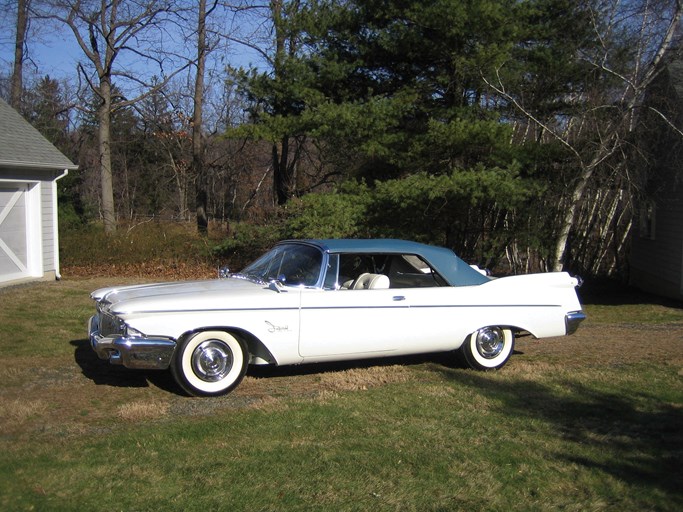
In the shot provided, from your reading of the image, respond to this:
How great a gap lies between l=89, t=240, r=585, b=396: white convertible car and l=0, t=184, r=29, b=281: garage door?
8277mm

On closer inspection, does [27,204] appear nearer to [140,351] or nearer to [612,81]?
[140,351]

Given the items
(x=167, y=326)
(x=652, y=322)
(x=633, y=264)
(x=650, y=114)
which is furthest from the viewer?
(x=633, y=264)

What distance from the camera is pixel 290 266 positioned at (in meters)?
7.25

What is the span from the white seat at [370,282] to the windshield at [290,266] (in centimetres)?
53

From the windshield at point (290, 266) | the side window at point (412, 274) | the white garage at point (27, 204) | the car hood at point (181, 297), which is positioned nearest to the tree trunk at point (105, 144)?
the white garage at point (27, 204)

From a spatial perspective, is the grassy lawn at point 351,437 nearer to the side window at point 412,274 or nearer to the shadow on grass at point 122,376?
the shadow on grass at point 122,376

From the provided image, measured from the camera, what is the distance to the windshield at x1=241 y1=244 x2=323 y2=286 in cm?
696

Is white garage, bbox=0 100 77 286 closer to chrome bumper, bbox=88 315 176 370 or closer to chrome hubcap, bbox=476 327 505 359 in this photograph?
chrome bumper, bbox=88 315 176 370

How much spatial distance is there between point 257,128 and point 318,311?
9.31m

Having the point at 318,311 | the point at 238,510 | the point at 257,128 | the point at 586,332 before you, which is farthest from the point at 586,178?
the point at 238,510

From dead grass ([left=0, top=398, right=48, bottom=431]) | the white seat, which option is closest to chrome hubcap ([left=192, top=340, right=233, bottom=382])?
dead grass ([left=0, top=398, right=48, bottom=431])

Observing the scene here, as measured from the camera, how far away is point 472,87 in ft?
48.9

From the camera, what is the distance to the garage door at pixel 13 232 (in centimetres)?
1420

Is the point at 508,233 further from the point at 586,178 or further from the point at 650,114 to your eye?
the point at 650,114
